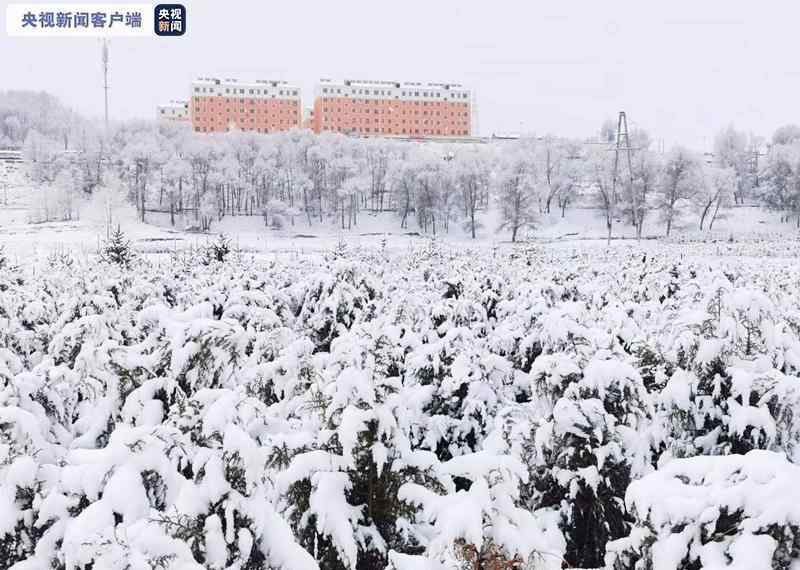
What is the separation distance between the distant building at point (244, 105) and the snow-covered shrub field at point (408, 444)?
118016 mm

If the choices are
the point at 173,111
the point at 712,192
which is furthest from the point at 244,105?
the point at 712,192

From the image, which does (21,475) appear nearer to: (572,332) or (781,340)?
(572,332)

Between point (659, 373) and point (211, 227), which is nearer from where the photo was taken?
point (659, 373)

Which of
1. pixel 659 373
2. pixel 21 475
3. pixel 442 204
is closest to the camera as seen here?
pixel 21 475

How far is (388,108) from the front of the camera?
12812cm

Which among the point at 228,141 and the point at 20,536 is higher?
the point at 228,141

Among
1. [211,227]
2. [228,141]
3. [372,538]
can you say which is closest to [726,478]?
[372,538]

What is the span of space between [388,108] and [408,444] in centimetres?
12835

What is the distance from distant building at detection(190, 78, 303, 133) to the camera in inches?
4756

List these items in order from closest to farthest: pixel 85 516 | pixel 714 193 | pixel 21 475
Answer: pixel 85 516 < pixel 21 475 < pixel 714 193

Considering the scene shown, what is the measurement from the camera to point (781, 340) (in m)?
5.75

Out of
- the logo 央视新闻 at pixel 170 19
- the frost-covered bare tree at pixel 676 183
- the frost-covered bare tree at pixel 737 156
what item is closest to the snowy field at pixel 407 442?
the logo 央视新闻 at pixel 170 19

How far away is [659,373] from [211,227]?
7179 cm

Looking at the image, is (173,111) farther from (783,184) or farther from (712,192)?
(783,184)
